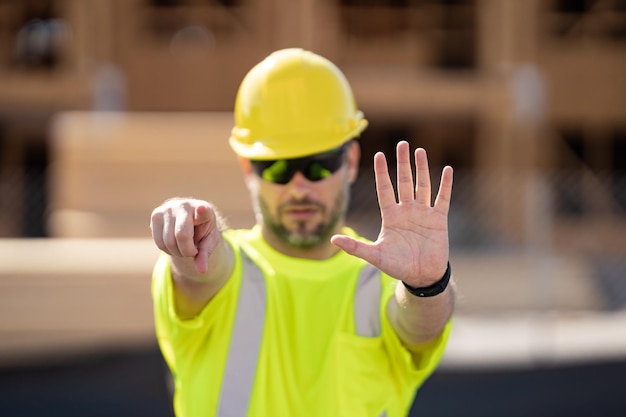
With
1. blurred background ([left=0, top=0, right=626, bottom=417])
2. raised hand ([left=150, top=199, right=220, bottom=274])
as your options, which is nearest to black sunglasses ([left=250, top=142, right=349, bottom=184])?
raised hand ([left=150, top=199, right=220, bottom=274])

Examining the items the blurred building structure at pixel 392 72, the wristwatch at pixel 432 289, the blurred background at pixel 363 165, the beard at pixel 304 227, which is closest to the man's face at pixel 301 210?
the beard at pixel 304 227

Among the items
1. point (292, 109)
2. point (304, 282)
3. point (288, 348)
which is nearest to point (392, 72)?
point (292, 109)

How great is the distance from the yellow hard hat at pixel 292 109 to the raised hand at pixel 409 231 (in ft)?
1.42

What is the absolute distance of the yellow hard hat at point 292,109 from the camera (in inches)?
99.9

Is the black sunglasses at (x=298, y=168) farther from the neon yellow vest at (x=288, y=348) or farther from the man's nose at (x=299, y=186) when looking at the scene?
the neon yellow vest at (x=288, y=348)

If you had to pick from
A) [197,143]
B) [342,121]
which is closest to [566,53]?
[197,143]

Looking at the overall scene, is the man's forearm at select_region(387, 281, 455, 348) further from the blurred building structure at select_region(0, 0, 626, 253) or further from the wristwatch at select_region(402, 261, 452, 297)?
the blurred building structure at select_region(0, 0, 626, 253)

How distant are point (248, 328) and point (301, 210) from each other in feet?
1.31

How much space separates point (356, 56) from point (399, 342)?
13.0 m

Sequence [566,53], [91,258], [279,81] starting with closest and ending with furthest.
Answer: [279,81]
[91,258]
[566,53]

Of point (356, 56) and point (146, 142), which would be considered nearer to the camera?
point (146, 142)

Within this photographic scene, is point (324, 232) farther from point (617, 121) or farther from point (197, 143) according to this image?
point (617, 121)

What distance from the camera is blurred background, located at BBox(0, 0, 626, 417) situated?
17.6ft

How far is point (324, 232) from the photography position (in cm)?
249
